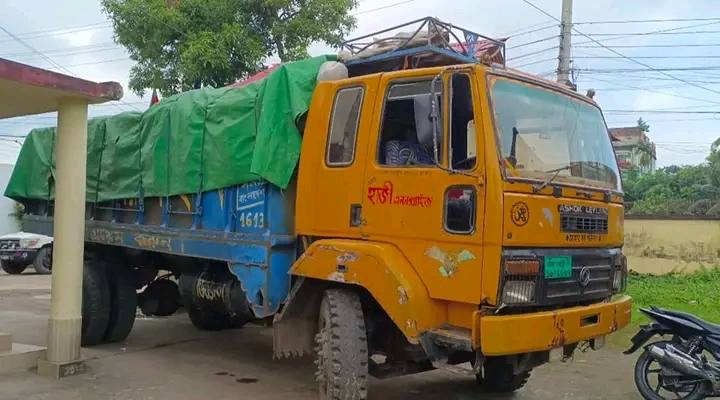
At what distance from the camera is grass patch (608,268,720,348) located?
32.8 feet

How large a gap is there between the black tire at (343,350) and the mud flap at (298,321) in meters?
0.39

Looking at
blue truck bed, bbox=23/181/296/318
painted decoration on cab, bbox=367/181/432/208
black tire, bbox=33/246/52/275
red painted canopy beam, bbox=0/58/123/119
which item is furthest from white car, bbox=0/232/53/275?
painted decoration on cab, bbox=367/181/432/208

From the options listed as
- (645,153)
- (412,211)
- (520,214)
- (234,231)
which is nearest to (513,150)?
(520,214)

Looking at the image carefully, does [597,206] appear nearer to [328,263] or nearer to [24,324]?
[328,263]

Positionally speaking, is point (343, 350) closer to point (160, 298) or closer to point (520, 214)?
point (520, 214)

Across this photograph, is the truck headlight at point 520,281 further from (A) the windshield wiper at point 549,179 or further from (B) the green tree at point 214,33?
(B) the green tree at point 214,33

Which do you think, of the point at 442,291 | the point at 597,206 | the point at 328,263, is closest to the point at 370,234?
the point at 328,263

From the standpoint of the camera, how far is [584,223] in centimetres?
507

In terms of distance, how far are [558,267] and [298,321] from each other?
215 centimetres

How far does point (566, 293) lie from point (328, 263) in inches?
66.3

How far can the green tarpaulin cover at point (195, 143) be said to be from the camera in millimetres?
5883

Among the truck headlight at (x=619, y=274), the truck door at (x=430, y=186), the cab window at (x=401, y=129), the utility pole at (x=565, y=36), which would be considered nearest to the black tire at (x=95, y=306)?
the truck door at (x=430, y=186)

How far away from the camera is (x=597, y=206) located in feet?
17.2

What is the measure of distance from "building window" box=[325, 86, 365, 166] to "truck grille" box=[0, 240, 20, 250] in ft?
56.2
